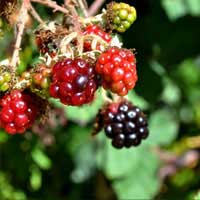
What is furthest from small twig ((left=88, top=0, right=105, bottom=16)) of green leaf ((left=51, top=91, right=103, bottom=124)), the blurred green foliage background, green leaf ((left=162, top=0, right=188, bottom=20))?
green leaf ((left=162, top=0, right=188, bottom=20))

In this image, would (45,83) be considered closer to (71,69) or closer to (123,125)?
(71,69)

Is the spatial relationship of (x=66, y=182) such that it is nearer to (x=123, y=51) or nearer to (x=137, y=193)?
(x=137, y=193)

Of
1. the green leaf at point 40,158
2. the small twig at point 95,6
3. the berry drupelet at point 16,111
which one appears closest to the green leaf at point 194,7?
the small twig at point 95,6

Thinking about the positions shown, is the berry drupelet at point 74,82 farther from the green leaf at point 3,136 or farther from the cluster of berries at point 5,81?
the green leaf at point 3,136

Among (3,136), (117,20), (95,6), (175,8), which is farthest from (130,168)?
(117,20)

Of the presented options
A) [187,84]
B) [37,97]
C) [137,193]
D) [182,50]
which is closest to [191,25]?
[182,50]

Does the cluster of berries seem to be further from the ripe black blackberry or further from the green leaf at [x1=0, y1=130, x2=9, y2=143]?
the green leaf at [x1=0, y1=130, x2=9, y2=143]
